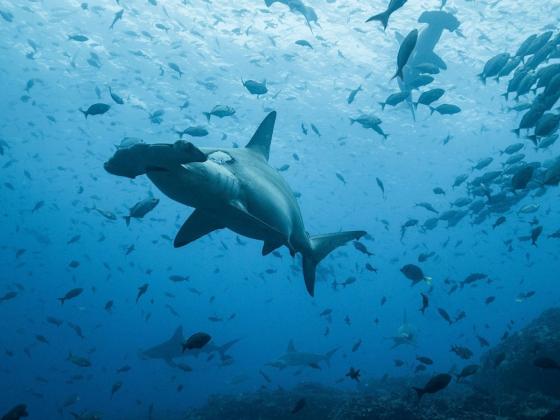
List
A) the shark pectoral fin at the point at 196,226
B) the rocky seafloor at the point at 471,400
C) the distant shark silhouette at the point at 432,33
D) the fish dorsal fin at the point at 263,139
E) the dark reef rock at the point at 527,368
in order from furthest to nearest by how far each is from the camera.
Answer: the distant shark silhouette at the point at 432,33 < the dark reef rock at the point at 527,368 < the rocky seafloor at the point at 471,400 < the fish dorsal fin at the point at 263,139 < the shark pectoral fin at the point at 196,226

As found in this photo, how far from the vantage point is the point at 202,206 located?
3.88m

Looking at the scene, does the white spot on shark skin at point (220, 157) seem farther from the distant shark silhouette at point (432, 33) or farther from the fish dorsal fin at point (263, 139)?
the distant shark silhouette at point (432, 33)

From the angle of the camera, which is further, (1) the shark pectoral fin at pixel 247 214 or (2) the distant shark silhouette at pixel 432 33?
(2) the distant shark silhouette at pixel 432 33

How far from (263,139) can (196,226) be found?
186 centimetres

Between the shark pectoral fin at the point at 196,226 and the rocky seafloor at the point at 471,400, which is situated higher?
the shark pectoral fin at the point at 196,226

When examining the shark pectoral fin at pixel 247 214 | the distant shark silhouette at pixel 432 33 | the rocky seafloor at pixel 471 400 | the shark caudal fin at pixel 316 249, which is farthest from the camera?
the distant shark silhouette at pixel 432 33

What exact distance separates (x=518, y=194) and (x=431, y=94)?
9636 mm

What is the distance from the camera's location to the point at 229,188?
148 inches

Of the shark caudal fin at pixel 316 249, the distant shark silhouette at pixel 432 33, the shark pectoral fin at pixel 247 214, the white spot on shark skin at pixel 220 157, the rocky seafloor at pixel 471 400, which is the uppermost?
the distant shark silhouette at pixel 432 33

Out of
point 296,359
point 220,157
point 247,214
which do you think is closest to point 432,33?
point 296,359

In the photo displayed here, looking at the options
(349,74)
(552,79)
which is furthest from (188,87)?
(552,79)

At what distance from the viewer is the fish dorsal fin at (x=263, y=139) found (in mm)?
5745

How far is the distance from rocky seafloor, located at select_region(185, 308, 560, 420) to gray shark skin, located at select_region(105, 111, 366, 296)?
3.89m

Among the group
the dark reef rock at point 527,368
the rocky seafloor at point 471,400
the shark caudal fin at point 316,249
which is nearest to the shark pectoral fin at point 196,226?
the shark caudal fin at point 316,249
